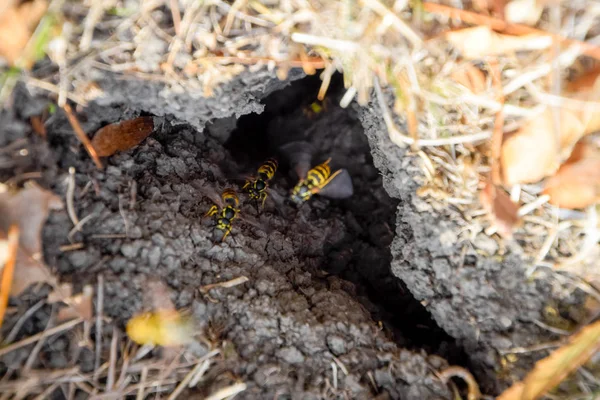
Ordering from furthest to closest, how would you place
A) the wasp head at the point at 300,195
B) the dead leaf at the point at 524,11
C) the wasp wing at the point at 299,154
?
the wasp wing at the point at 299,154, the wasp head at the point at 300,195, the dead leaf at the point at 524,11

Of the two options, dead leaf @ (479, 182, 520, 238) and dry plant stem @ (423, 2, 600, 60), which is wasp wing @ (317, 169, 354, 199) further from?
dry plant stem @ (423, 2, 600, 60)

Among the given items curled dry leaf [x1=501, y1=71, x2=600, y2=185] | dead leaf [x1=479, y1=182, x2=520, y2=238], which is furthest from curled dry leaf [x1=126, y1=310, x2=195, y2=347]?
curled dry leaf [x1=501, y1=71, x2=600, y2=185]

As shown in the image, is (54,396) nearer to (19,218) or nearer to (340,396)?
(19,218)

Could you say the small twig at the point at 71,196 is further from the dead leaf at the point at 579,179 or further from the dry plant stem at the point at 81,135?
the dead leaf at the point at 579,179

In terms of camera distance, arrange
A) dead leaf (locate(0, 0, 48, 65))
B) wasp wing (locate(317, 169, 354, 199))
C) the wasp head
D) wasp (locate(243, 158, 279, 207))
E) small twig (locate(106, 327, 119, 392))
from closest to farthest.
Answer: dead leaf (locate(0, 0, 48, 65)), small twig (locate(106, 327, 119, 392)), wasp (locate(243, 158, 279, 207)), the wasp head, wasp wing (locate(317, 169, 354, 199))

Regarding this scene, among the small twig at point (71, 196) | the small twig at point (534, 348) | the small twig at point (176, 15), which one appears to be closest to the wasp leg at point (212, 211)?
the small twig at point (71, 196)

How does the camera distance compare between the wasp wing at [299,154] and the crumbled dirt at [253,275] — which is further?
the wasp wing at [299,154]

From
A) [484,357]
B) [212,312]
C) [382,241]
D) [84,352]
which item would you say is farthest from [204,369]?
[382,241]
